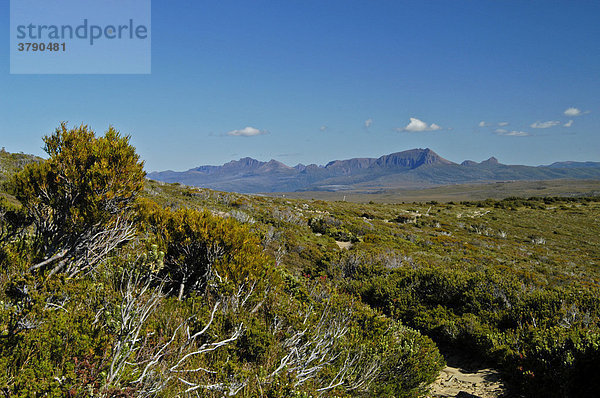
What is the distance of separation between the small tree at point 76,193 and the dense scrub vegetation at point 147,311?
0.9 inches

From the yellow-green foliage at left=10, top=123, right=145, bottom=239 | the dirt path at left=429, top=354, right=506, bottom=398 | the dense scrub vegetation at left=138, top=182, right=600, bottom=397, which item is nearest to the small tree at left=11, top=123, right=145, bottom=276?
the yellow-green foliage at left=10, top=123, right=145, bottom=239

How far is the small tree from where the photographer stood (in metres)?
5.38

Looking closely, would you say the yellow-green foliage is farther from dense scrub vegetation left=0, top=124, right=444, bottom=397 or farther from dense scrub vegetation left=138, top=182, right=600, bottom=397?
dense scrub vegetation left=138, top=182, right=600, bottom=397

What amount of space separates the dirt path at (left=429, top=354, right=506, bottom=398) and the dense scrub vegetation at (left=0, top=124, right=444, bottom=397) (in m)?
0.48

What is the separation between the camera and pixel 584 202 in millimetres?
47594

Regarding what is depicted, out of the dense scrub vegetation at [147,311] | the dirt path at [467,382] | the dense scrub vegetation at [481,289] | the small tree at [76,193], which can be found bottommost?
the dirt path at [467,382]

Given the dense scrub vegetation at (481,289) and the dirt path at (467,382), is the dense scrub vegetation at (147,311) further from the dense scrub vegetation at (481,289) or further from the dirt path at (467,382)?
the dense scrub vegetation at (481,289)

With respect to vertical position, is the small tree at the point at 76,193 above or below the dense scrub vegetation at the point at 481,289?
above

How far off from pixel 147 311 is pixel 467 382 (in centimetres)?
584

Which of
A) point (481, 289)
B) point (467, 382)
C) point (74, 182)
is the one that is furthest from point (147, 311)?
point (481, 289)

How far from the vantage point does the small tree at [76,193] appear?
5.38 meters

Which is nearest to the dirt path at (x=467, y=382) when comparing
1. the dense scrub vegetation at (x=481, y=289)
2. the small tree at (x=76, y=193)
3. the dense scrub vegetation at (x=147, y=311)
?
the dense scrub vegetation at (x=481, y=289)

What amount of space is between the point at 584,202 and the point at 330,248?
52.7 metres

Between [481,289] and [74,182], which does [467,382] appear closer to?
[481,289]
